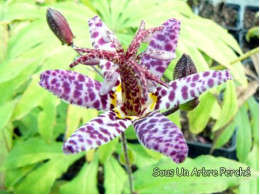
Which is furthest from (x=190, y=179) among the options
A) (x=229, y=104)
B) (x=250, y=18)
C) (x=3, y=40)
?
(x=250, y=18)

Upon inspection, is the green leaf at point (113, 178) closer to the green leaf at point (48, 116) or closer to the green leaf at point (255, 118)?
the green leaf at point (48, 116)

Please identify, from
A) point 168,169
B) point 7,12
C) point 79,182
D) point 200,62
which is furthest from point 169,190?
point 7,12

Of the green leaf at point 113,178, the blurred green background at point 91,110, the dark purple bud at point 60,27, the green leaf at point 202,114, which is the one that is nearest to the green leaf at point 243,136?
the blurred green background at point 91,110

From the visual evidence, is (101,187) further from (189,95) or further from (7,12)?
(189,95)

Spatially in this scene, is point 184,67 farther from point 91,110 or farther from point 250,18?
point 250,18

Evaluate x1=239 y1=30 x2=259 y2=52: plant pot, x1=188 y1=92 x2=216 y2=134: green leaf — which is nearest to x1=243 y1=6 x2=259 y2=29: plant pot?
x1=239 y1=30 x2=259 y2=52: plant pot

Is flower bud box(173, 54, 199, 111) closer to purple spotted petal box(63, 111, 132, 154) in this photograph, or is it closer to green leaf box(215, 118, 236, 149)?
purple spotted petal box(63, 111, 132, 154)
